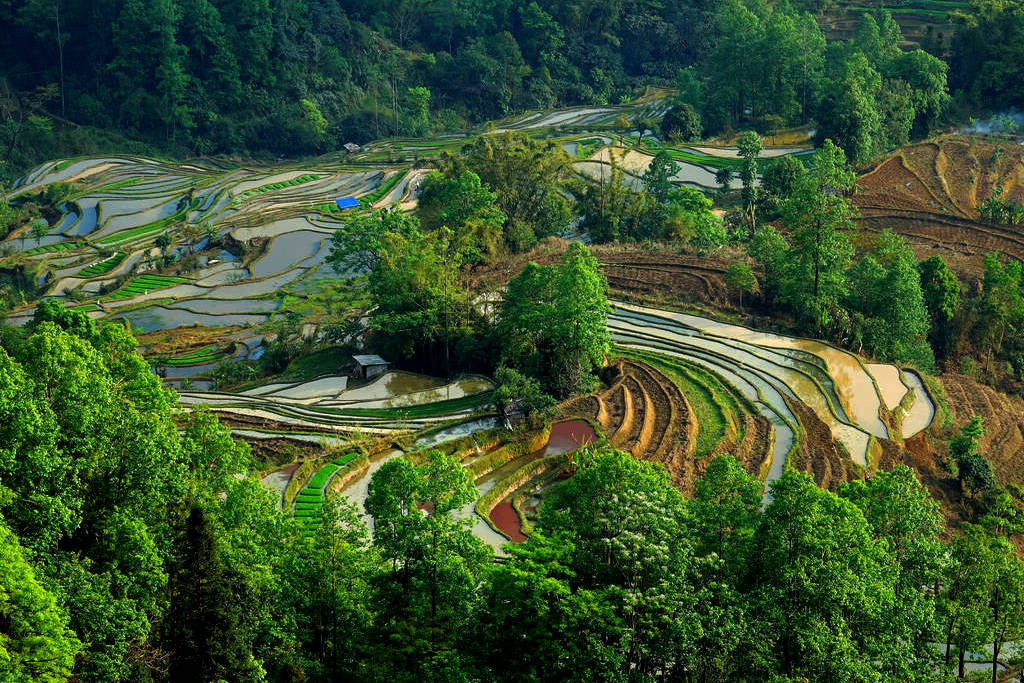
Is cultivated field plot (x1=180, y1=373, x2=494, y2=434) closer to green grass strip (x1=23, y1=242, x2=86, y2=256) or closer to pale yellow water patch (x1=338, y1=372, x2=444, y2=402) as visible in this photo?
pale yellow water patch (x1=338, y1=372, x2=444, y2=402)

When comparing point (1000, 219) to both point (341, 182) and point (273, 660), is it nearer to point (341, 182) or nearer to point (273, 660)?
point (341, 182)

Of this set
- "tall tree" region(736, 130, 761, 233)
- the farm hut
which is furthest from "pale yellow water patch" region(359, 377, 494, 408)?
"tall tree" region(736, 130, 761, 233)

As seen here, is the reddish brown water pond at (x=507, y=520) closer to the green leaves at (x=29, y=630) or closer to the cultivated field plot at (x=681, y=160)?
the green leaves at (x=29, y=630)

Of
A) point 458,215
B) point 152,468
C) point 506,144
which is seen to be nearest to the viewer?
point 152,468

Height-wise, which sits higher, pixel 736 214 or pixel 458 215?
pixel 458 215

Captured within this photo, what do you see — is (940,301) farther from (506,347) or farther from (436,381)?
(436,381)

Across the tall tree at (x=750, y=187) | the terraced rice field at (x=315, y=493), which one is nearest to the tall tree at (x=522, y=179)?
the tall tree at (x=750, y=187)

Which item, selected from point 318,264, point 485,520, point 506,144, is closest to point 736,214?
point 506,144
